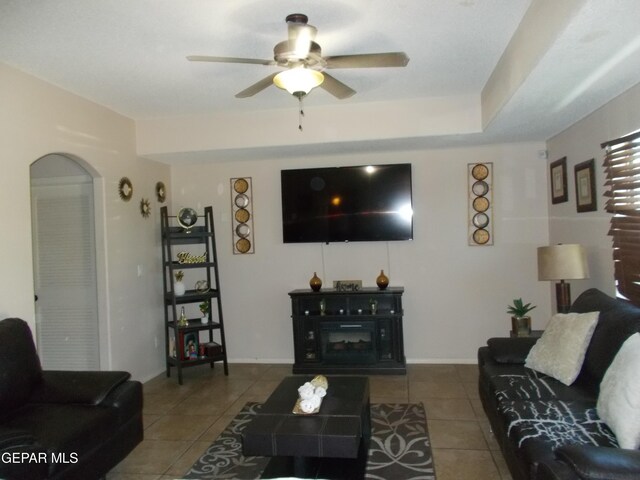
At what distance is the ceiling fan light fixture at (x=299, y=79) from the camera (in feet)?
8.64

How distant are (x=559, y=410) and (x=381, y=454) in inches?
46.4

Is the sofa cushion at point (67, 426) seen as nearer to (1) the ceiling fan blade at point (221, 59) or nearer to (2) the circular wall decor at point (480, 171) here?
(1) the ceiling fan blade at point (221, 59)

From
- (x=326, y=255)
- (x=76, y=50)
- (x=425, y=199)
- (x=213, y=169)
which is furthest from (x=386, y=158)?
(x=76, y=50)

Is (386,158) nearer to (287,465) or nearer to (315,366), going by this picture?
(315,366)

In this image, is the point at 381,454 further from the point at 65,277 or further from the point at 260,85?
the point at 65,277

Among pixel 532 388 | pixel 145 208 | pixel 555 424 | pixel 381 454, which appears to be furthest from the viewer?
pixel 145 208

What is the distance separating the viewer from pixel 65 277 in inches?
183

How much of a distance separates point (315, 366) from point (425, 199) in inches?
83.9

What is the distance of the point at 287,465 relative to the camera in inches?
110

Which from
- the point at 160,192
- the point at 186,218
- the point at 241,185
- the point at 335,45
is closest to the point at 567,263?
the point at 335,45

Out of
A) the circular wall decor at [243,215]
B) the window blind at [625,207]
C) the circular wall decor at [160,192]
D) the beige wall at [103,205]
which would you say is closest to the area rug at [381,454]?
the beige wall at [103,205]

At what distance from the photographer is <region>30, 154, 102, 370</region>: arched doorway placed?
178 inches

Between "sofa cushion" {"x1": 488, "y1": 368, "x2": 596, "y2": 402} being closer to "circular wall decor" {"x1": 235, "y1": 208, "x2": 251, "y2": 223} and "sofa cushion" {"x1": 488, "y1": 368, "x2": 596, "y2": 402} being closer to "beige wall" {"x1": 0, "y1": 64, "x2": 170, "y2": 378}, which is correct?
"beige wall" {"x1": 0, "y1": 64, "x2": 170, "y2": 378}

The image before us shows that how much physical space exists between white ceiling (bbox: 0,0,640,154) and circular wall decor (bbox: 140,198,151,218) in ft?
3.83
